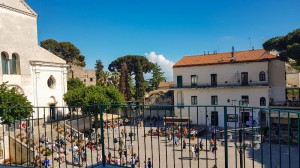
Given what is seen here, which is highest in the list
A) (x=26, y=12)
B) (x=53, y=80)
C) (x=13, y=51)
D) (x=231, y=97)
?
(x=26, y=12)

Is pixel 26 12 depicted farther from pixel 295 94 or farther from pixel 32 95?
pixel 295 94

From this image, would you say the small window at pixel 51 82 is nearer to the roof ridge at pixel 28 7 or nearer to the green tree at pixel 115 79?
the roof ridge at pixel 28 7

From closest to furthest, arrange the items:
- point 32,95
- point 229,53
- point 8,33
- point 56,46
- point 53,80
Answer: point 8,33
point 32,95
point 53,80
point 229,53
point 56,46

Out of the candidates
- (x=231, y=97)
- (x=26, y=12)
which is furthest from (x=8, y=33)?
(x=231, y=97)

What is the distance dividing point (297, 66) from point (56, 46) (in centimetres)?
5059

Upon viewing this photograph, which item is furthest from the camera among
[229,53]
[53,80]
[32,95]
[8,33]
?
[229,53]

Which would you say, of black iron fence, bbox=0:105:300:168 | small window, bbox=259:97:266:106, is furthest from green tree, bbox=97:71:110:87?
small window, bbox=259:97:266:106

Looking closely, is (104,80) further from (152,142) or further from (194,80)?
(152,142)

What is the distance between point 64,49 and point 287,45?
4849cm

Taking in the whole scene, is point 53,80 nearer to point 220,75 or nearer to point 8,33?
point 8,33

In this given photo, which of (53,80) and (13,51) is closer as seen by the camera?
(13,51)

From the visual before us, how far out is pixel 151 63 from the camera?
6462 cm

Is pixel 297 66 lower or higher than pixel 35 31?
lower

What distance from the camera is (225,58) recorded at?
107 feet
